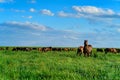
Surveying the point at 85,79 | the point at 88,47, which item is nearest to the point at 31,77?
the point at 85,79

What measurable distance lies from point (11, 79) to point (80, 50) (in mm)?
24080

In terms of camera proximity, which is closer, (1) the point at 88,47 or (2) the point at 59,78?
(2) the point at 59,78

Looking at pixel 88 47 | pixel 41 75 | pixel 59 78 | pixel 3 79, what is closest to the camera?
pixel 3 79

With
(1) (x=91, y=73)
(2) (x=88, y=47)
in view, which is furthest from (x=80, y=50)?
(1) (x=91, y=73)

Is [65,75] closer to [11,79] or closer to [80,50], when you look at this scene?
[11,79]

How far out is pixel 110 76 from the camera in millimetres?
12289

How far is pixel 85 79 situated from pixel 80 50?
24.2m

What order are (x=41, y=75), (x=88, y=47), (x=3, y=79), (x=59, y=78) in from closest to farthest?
1. (x=3, y=79)
2. (x=59, y=78)
3. (x=41, y=75)
4. (x=88, y=47)

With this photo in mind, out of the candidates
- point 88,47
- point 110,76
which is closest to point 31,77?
point 110,76

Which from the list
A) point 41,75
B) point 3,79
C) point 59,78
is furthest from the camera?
point 41,75

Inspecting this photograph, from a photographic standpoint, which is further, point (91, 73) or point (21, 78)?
point (91, 73)

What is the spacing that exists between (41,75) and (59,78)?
1.06 metres

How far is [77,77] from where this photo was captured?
40.2 feet

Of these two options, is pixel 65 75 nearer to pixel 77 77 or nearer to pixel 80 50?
pixel 77 77
